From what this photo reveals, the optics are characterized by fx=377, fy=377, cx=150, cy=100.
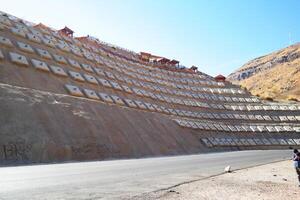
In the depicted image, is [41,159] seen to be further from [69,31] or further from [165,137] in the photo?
[69,31]

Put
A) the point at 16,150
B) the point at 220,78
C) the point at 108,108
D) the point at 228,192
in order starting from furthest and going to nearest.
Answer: the point at 220,78 → the point at 108,108 → the point at 16,150 → the point at 228,192

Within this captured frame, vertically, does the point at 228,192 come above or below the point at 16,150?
below

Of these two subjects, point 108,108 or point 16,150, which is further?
point 108,108

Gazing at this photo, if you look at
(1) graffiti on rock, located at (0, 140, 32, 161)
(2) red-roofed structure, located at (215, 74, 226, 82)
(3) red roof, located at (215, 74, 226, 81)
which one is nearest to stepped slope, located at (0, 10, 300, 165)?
(1) graffiti on rock, located at (0, 140, 32, 161)

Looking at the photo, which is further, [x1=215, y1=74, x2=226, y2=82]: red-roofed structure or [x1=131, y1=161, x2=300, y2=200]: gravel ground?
[x1=215, y1=74, x2=226, y2=82]: red-roofed structure

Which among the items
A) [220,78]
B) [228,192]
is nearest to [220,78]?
[220,78]

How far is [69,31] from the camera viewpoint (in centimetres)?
9338

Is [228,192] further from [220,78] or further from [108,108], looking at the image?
[220,78]

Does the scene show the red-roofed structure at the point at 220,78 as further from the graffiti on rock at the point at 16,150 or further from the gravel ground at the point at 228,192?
the gravel ground at the point at 228,192

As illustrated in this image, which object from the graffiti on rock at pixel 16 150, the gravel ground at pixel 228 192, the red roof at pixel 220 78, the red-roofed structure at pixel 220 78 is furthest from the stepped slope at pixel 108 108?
the gravel ground at pixel 228 192

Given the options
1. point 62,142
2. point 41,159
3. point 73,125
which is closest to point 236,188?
point 41,159

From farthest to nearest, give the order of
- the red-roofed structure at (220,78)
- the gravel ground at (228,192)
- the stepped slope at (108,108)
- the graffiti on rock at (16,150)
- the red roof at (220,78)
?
the red roof at (220,78), the red-roofed structure at (220,78), the stepped slope at (108,108), the graffiti on rock at (16,150), the gravel ground at (228,192)

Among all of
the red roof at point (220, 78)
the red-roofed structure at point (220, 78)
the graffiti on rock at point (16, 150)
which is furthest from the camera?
the red roof at point (220, 78)

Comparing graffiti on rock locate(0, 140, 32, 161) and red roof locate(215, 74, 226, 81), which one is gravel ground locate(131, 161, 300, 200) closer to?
graffiti on rock locate(0, 140, 32, 161)
